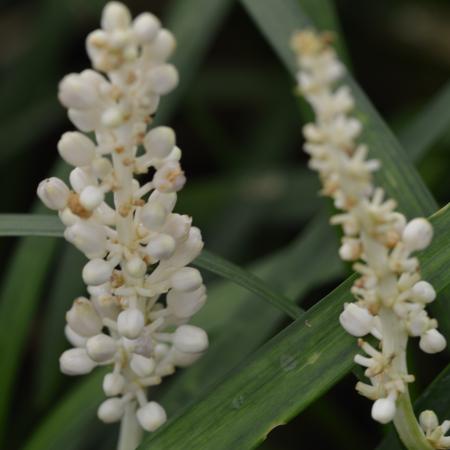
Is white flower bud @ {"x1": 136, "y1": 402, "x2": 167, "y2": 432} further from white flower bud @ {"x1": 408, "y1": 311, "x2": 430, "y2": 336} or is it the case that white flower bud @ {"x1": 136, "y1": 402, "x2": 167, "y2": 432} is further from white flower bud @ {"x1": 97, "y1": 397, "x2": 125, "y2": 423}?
white flower bud @ {"x1": 408, "y1": 311, "x2": 430, "y2": 336}

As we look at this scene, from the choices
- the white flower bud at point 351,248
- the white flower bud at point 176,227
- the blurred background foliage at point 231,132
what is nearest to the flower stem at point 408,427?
the white flower bud at point 351,248

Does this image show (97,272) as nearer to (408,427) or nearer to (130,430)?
(130,430)

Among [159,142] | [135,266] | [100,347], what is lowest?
[100,347]

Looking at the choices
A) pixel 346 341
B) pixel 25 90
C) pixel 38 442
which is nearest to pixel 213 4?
pixel 25 90

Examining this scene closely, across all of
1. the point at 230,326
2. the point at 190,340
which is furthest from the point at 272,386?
the point at 230,326

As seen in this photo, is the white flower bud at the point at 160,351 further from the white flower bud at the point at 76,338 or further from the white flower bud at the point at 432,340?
the white flower bud at the point at 432,340

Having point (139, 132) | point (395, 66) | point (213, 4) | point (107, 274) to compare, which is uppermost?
point (139, 132)

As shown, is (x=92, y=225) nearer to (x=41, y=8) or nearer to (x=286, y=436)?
(x=286, y=436)
